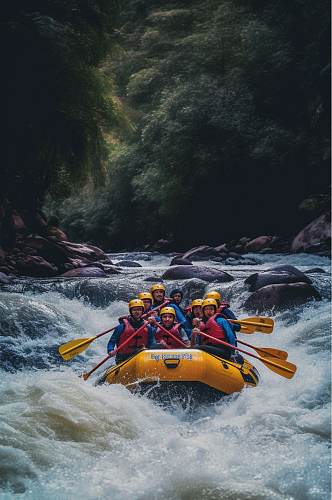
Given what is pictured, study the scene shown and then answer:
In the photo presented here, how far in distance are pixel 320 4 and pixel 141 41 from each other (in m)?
8.71

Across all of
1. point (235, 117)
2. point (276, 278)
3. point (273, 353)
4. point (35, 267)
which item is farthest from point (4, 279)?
point (235, 117)

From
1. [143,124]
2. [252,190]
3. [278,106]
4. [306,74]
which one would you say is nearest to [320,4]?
[306,74]

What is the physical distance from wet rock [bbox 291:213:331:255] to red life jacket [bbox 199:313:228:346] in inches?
341

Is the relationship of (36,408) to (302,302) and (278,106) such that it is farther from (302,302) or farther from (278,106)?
(278,106)

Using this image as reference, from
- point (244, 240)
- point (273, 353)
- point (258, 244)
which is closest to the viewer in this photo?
point (273, 353)

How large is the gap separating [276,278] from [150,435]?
579cm

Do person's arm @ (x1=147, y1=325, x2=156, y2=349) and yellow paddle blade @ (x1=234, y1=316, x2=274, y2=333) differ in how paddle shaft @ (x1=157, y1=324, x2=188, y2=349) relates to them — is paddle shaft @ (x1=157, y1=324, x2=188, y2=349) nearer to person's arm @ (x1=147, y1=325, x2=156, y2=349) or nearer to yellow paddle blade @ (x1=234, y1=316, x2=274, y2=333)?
person's arm @ (x1=147, y1=325, x2=156, y2=349)

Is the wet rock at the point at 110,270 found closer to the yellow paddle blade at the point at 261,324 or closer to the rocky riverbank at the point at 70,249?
the rocky riverbank at the point at 70,249

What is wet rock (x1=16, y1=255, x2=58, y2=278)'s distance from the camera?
493 inches

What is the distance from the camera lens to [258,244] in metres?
17.1

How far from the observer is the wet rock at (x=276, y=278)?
10028 millimetres

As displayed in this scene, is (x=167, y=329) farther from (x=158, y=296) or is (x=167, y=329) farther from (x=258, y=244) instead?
(x=258, y=244)

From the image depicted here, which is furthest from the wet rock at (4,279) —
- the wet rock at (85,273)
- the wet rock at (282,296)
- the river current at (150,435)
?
the wet rock at (282,296)

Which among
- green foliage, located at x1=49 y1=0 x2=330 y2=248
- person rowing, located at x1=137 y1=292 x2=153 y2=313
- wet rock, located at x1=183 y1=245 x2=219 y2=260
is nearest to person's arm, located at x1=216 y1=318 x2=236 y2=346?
person rowing, located at x1=137 y1=292 x2=153 y2=313
